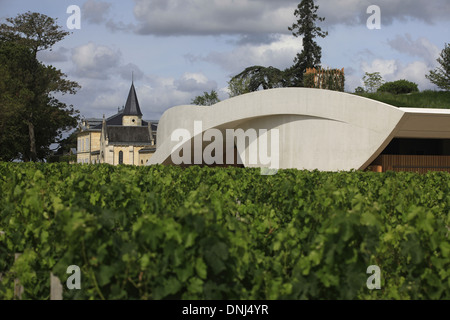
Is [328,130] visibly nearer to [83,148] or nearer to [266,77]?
→ [266,77]

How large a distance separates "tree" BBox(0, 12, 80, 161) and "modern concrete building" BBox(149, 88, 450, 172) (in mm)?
24255

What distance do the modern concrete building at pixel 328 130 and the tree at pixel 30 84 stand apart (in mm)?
24255

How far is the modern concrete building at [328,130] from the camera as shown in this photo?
1053 inches

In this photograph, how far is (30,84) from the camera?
55875 mm

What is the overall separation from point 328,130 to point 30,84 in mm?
36506

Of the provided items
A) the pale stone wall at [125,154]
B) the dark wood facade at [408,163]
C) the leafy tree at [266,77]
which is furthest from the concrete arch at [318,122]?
the pale stone wall at [125,154]

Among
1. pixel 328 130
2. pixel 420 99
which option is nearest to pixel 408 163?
pixel 328 130

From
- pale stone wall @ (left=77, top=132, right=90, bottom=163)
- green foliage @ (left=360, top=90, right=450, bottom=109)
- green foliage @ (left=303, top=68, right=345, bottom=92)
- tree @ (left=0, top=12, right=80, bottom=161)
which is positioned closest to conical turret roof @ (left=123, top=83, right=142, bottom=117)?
pale stone wall @ (left=77, top=132, right=90, bottom=163)

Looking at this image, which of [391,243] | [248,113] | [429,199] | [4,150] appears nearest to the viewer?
[391,243]

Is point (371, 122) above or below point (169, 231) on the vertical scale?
above

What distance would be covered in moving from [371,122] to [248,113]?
22.2ft

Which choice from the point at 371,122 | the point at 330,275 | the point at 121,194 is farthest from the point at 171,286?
the point at 371,122
